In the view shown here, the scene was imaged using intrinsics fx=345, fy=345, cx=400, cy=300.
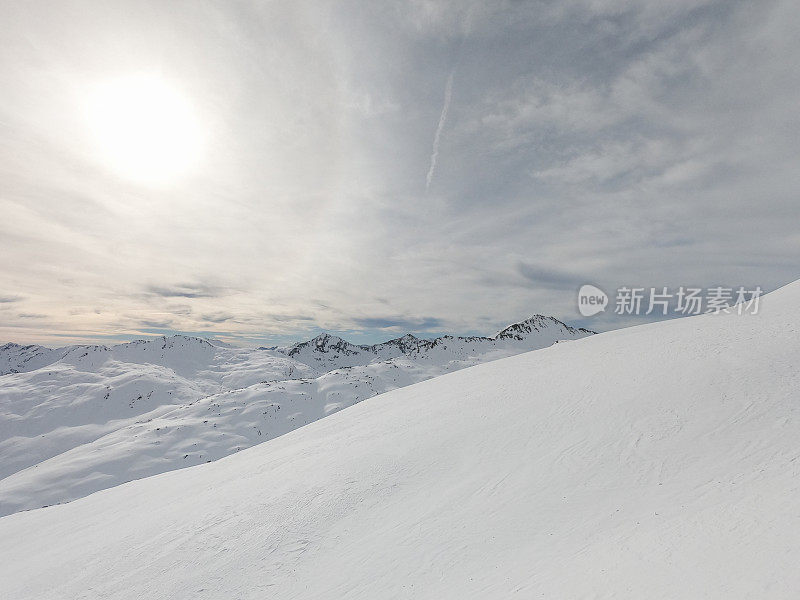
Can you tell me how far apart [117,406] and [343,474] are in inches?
8370

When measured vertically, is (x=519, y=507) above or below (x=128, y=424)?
above

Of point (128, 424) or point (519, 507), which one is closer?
point (519, 507)

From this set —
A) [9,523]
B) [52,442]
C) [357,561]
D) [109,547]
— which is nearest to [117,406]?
[52,442]

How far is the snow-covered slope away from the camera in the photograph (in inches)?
340

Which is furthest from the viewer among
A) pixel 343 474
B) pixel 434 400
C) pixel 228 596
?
pixel 434 400

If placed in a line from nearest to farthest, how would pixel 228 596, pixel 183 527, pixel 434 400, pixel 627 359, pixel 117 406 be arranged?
pixel 228 596, pixel 183 527, pixel 627 359, pixel 434 400, pixel 117 406

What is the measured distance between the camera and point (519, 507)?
12.1m

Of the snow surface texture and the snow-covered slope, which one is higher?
the snow-covered slope

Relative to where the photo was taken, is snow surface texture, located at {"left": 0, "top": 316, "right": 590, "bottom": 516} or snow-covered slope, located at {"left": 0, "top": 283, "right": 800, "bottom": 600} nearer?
snow-covered slope, located at {"left": 0, "top": 283, "right": 800, "bottom": 600}

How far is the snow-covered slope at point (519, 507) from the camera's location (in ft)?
28.3

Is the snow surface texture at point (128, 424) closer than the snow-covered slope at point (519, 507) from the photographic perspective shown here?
No

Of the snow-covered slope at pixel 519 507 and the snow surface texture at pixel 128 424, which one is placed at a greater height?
the snow-covered slope at pixel 519 507

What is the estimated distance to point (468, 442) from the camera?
56.4 feet

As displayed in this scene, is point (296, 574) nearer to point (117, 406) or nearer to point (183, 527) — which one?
point (183, 527)
